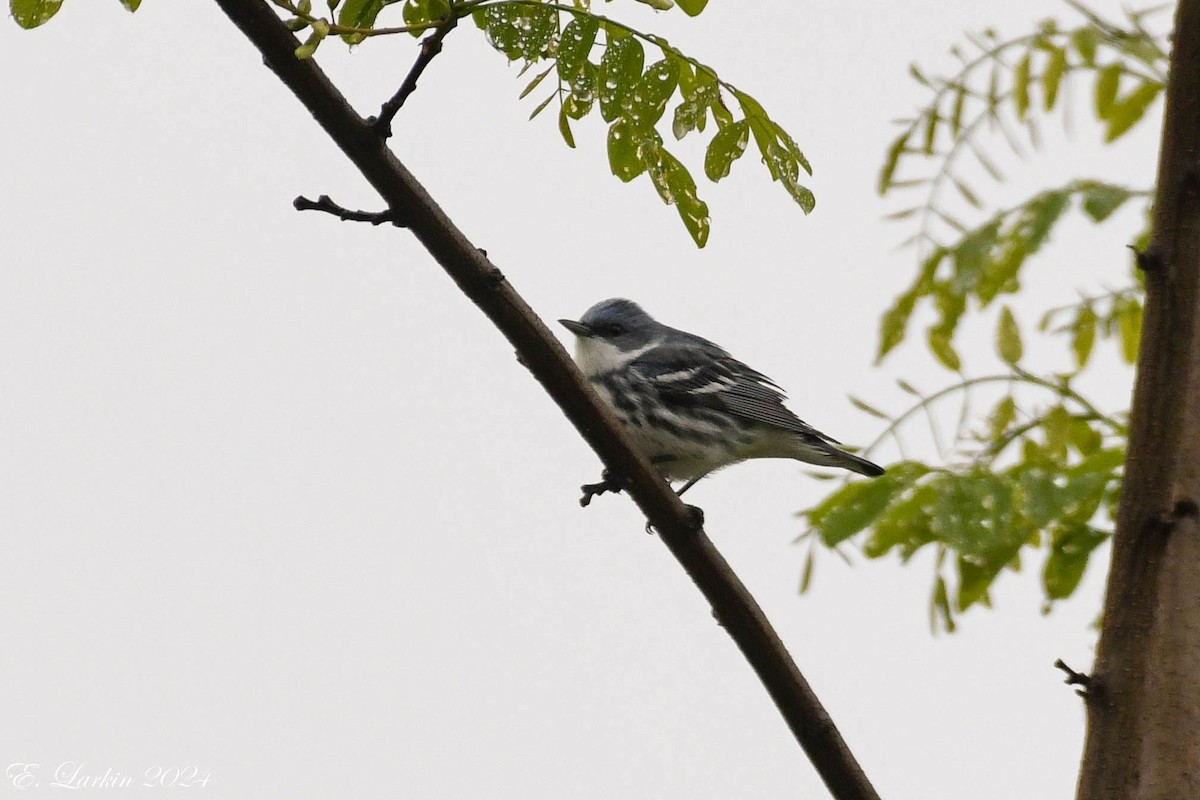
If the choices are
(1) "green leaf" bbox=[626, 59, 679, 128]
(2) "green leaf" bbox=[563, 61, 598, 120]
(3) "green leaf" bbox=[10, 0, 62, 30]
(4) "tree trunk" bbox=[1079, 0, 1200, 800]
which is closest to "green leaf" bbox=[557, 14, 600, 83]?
(2) "green leaf" bbox=[563, 61, 598, 120]

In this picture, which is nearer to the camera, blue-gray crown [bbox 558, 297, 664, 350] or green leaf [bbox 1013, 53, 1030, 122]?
green leaf [bbox 1013, 53, 1030, 122]

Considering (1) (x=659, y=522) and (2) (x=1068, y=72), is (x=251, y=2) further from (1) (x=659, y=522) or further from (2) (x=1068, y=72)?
(2) (x=1068, y=72)

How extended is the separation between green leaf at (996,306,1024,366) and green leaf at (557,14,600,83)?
1.67 m

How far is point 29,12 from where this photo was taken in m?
2.36

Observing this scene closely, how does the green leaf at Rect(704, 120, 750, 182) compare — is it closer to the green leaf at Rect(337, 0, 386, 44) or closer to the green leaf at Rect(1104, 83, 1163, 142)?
the green leaf at Rect(337, 0, 386, 44)

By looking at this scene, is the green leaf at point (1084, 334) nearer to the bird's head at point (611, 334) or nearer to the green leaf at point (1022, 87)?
the green leaf at point (1022, 87)

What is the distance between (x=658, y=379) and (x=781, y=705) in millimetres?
2657

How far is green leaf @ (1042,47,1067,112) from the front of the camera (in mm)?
3900

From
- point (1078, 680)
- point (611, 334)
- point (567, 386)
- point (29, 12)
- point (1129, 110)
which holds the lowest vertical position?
point (1078, 680)

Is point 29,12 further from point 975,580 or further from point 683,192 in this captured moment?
point 975,580

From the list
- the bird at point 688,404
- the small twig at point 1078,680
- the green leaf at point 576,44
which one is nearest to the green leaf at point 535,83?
the green leaf at point 576,44

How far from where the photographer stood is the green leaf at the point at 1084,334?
408 cm

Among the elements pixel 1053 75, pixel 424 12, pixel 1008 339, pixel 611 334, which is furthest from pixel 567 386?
pixel 611 334

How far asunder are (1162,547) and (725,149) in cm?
103
